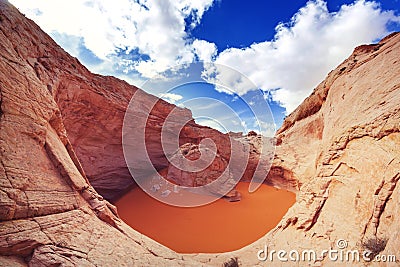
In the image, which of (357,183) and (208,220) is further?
(208,220)

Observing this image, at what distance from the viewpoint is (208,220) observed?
389 inches

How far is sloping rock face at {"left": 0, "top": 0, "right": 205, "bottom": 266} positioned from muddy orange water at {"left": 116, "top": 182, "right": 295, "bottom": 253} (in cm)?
409

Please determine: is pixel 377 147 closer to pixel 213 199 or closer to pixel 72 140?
pixel 213 199

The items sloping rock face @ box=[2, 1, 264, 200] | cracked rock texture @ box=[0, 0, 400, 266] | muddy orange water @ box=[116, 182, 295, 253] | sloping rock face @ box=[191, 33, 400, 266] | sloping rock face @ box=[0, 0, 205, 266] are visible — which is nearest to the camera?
sloping rock face @ box=[0, 0, 205, 266]

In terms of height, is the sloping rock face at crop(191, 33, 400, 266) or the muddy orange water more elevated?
the sloping rock face at crop(191, 33, 400, 266)

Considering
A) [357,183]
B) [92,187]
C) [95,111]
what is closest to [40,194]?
[92,187]

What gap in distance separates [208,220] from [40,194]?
25.7 ft

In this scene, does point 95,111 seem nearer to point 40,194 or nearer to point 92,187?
point 92,187

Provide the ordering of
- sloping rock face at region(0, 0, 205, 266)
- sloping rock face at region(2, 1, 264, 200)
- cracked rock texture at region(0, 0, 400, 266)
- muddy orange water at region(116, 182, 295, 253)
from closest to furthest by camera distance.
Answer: sloping rock face at region(0, 0, 205, 266)
cracked rock texture at region(0, 0, 400, 266)
sloping rock face at region(2, 1, 264, 200)
muddy orange water at region(116, 182, 295, 253)

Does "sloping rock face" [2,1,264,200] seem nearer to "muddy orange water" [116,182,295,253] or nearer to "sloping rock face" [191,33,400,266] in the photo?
"muddy orange water" [116,182,295,253]

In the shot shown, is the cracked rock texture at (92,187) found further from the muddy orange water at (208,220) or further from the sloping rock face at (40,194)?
the muddy orange water at (208,220)

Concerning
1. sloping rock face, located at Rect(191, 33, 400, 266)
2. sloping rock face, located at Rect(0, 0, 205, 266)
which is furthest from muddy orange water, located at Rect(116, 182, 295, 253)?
sloping rock face, located at Rect(0, 0, 205, 266)

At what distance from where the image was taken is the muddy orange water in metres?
8.23

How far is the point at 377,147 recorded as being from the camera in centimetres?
456
